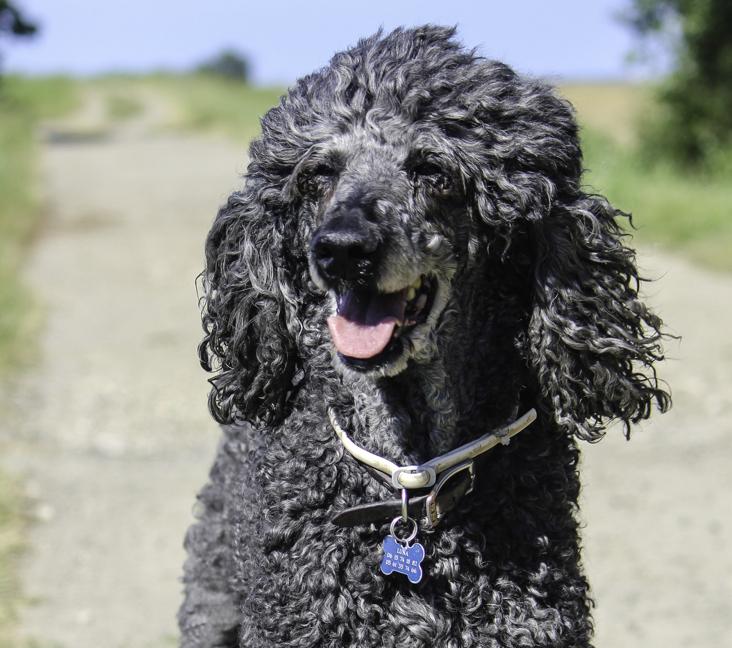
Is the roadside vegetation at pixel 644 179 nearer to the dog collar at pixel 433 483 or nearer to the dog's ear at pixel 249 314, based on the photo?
the dog's ear at pixel 249 314

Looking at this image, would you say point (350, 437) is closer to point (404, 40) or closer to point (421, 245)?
point (421, 245)

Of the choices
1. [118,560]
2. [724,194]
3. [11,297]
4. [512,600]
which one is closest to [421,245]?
[512,600]

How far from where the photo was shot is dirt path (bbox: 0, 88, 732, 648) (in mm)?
3947

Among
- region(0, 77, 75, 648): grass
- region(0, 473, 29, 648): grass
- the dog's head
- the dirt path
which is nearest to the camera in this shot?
the dog's head

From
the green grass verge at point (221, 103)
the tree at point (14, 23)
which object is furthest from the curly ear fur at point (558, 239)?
the tree at point (14, 23)

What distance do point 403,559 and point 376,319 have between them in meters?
0.54

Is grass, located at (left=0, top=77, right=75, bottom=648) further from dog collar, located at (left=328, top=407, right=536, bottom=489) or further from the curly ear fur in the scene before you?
the curly ear fur

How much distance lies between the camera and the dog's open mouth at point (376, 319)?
214 centimetres

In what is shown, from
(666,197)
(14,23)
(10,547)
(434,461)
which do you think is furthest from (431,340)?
(14,23)

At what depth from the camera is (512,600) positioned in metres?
2.32

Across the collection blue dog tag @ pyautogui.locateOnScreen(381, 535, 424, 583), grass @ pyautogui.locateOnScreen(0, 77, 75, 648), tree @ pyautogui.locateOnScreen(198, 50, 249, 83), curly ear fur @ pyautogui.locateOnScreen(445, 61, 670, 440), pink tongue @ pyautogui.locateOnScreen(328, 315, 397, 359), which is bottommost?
blue dog tag @ pyautogui.locateOnScreen(381, 535, 424, 583)

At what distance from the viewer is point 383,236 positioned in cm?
→ 212

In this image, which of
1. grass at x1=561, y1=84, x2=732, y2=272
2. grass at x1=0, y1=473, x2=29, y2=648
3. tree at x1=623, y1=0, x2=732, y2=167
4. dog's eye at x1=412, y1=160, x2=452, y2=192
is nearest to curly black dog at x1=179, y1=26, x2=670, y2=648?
dog's eye at x1=412, y1=160, x2=452, y2=192

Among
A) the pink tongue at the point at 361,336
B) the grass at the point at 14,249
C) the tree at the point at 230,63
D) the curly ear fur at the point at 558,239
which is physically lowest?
the pink tongue at the point at 361,336
